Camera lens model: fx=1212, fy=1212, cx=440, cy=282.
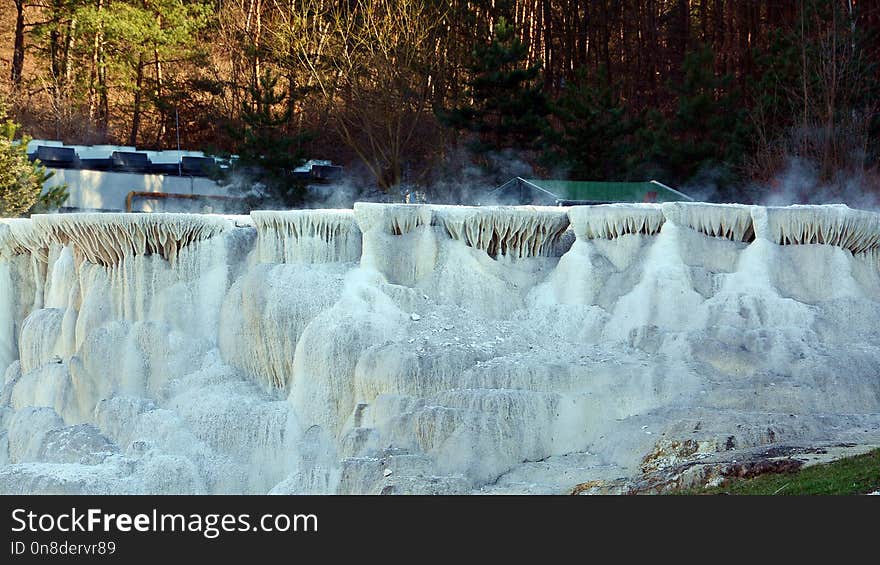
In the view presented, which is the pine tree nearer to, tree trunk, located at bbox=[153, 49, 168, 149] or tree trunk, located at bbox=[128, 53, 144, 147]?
tree trunk, located at bbox=[153, 49, 168, 149]

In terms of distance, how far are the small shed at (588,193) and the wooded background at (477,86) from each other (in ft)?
5.64

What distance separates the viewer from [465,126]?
23.6 m

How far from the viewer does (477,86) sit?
23.5 metres

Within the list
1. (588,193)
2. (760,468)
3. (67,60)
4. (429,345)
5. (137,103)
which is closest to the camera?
(760,468)

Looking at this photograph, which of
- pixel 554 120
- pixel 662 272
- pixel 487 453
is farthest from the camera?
pixel 554 120

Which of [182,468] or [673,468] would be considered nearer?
[673,468]

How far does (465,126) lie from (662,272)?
1094 centimetres

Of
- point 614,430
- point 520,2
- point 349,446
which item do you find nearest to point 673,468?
point 614,430

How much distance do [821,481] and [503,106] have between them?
15491 mm

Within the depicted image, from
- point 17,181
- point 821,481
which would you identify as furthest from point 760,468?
point 17,181

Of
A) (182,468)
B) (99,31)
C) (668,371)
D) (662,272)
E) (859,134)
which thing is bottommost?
(182,468)

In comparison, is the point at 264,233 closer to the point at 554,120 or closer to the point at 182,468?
the point at 182,468

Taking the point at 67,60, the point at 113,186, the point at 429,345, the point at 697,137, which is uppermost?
the point at 67,60

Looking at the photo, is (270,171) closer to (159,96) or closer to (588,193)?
(588,193)
